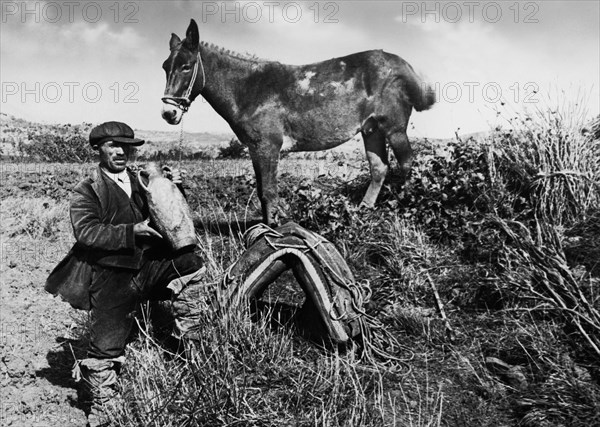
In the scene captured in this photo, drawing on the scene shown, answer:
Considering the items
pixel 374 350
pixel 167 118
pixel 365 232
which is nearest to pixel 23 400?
pixel 374 350

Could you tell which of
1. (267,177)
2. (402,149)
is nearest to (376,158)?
(402,149)

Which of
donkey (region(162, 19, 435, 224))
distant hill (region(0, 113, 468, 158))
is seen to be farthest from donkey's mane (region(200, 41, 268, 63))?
distant hill (region(0, 113, 468, 158))

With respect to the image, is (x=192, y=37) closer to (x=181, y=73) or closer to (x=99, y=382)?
(x=181, y=73)

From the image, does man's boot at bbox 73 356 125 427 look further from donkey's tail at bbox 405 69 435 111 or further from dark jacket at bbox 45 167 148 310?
donkey's tail at bbox 405 69 435 111

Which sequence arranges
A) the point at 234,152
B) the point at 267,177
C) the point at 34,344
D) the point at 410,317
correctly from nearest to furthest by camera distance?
the point at 410,317, the point at 34,344, the point at 267,177, the point at 234,152

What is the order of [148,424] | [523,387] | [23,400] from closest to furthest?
[148,424]
[523,387]
[23,400]

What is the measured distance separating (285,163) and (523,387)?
20.1 ft

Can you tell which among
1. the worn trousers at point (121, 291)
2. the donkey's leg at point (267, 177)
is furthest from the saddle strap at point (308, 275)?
the donkey's leg at point (267, 177)

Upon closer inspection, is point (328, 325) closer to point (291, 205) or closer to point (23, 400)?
point (23, 400)

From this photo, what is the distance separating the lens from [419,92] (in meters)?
6.58

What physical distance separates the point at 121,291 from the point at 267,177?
2.50m

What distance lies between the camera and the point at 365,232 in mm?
5941

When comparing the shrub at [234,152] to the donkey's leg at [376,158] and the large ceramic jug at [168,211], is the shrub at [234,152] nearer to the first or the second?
the donkey's leg at [376,158]

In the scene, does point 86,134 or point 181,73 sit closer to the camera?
point 181,73
